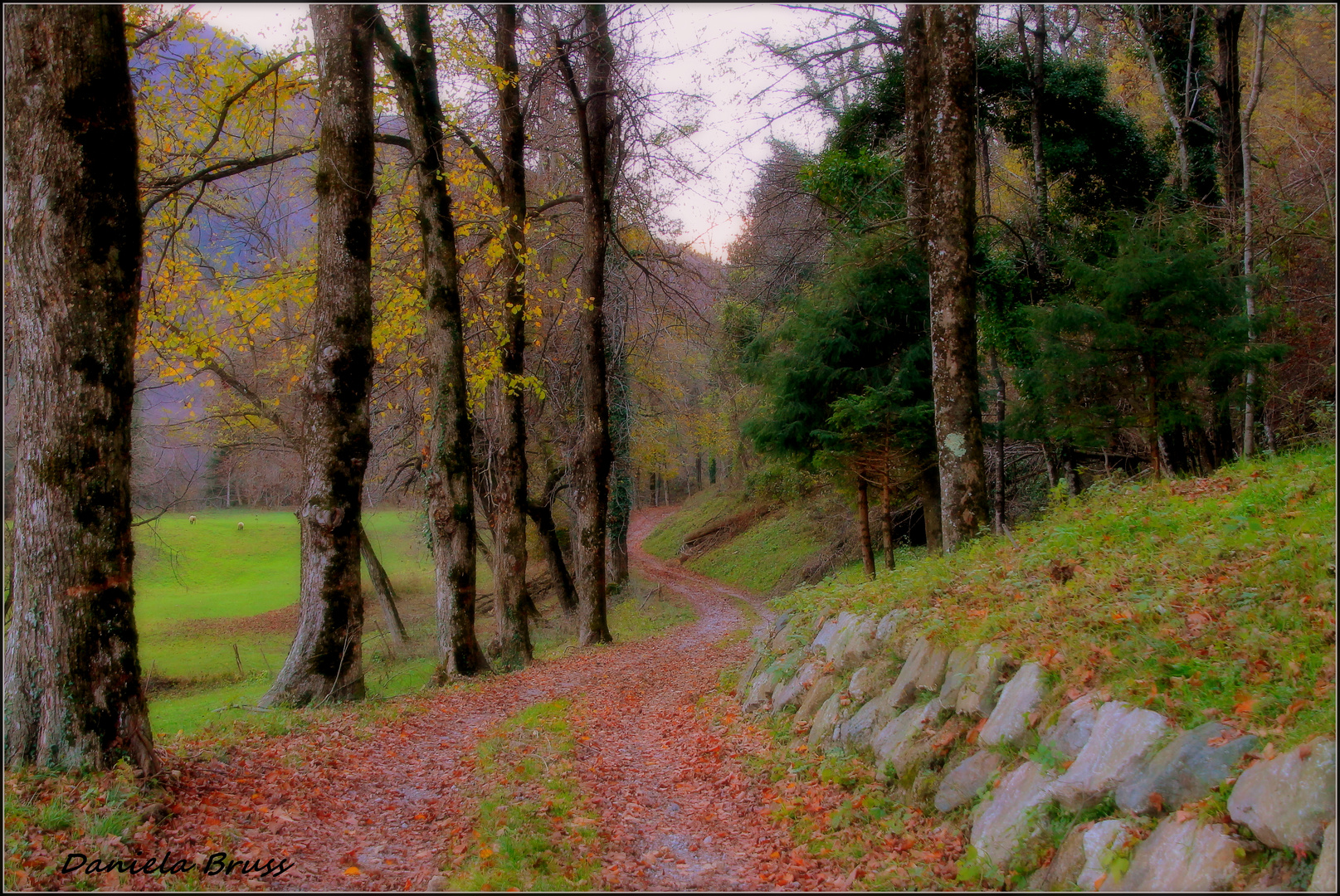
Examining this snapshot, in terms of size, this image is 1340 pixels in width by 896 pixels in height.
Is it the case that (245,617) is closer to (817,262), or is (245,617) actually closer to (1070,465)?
(817,262)

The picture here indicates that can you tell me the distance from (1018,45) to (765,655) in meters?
14.1

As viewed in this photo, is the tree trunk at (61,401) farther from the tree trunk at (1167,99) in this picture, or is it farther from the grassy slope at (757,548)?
the grassy slope at (757,548)

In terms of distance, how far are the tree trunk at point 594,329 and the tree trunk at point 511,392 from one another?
111 centimetres

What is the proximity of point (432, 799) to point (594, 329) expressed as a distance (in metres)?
9.79

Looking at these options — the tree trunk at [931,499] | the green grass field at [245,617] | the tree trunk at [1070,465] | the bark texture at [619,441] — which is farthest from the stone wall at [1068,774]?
the bark texture at [619,441]

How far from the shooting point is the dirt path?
4508 millimetres

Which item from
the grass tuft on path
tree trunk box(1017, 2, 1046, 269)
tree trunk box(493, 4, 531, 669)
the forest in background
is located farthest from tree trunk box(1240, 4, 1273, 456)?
tree trunk box(493, 4, 531, 669)

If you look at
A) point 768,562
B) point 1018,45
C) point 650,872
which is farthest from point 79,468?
point 768,562

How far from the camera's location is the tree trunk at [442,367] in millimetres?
10945

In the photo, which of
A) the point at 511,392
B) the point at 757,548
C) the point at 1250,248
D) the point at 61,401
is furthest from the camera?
the point at 757,548

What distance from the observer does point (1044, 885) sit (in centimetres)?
368

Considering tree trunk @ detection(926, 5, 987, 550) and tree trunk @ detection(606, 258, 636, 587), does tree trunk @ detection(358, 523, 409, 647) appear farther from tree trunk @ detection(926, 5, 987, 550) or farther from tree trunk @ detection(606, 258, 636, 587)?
tree trunk @ detection(926, 5, 987, 550)

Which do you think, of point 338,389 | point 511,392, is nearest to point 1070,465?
point 511,392

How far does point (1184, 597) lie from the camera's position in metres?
4.75
